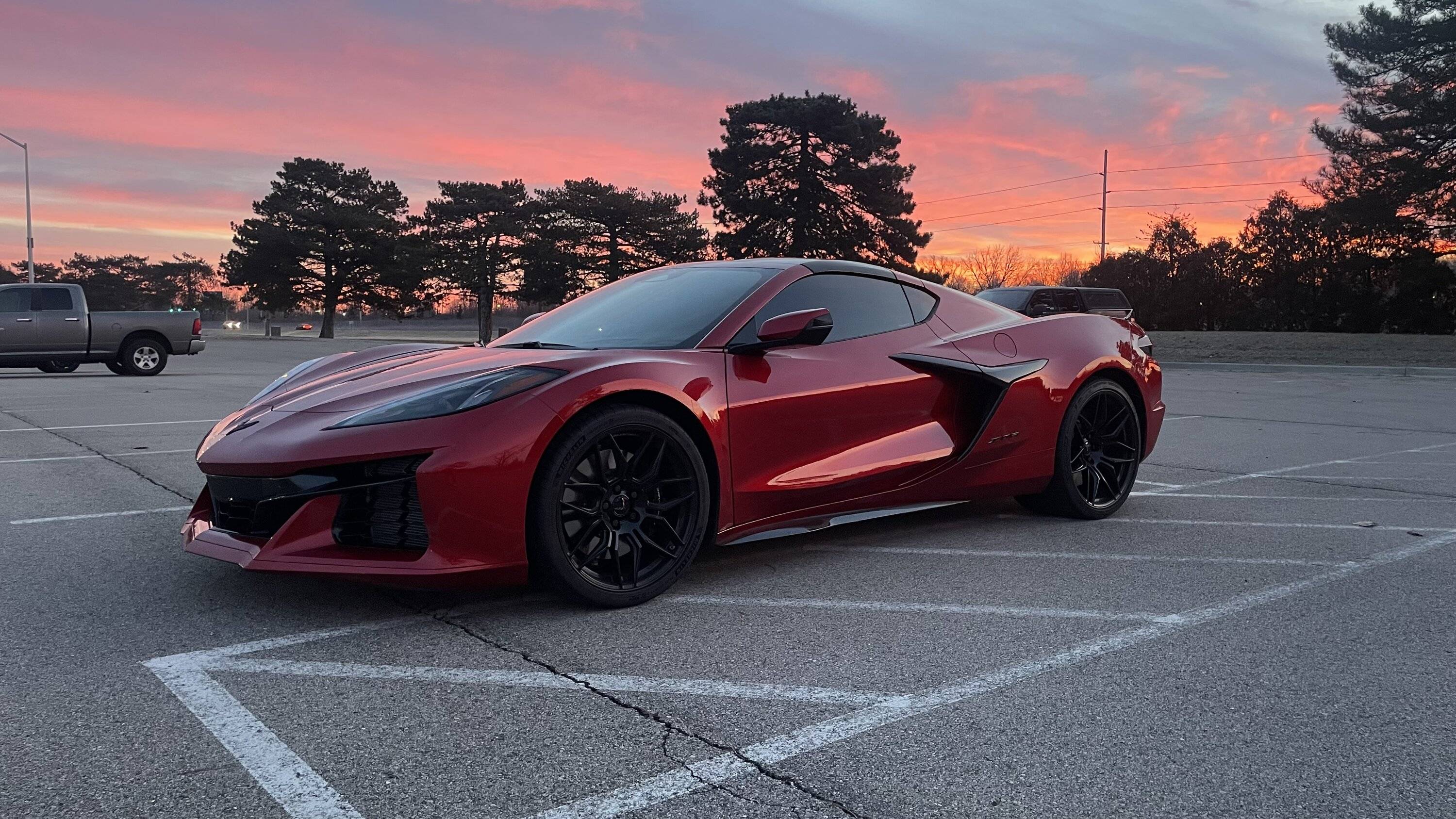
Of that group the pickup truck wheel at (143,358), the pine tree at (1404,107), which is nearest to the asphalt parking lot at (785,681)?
the pickup truck wheel at (143,358)

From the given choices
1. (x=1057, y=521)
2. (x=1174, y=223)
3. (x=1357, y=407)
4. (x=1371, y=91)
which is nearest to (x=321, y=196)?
(x=1174, y=223)

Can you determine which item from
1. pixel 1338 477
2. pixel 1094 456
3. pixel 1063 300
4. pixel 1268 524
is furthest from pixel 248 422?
pixel 1063 300

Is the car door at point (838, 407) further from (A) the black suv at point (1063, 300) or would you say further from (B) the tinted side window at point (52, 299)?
(B) the tinted side window at point (52, 299)

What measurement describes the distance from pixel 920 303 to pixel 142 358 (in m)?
18.2

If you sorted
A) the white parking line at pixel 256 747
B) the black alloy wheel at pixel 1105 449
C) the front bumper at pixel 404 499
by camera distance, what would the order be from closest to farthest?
1. the white parking line at pixel 256 747
2. the front bumper at pixel 404 499
3. the black alloy wheel at pixel 1105 449

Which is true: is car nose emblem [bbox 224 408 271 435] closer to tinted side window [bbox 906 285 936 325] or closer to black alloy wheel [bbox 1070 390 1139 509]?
tinted side window [bbox 906 285 936 325]

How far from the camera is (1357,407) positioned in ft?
43.8

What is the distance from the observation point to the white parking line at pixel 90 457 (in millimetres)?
7188

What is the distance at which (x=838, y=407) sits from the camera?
14.1ft

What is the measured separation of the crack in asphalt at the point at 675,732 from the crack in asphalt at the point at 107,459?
2.77 m

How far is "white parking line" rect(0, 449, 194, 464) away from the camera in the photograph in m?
7.19

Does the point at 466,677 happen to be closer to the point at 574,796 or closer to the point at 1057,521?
the point at 574,796

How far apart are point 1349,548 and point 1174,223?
42419 mm

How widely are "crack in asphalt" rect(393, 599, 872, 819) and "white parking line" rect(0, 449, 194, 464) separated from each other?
504 cm
